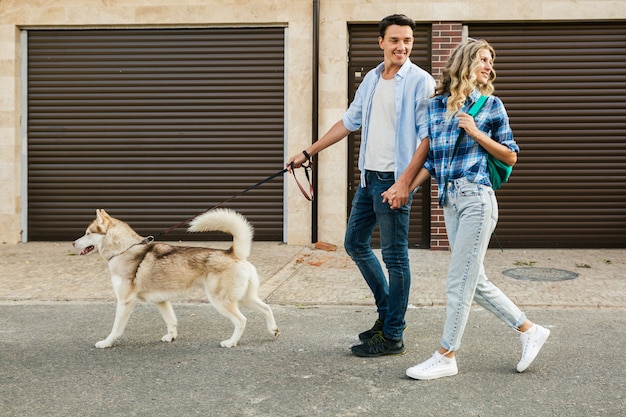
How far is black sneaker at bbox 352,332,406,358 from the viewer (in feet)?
16.0

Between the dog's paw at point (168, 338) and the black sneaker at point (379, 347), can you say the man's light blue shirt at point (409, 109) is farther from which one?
the dog's paw at point (168, 338)

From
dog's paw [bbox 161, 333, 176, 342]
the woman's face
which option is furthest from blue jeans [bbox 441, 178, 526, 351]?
dog's paw [bbox 161, 333, 176, 342]

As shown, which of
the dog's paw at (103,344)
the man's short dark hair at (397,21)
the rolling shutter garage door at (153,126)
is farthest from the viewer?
the rolling shutter garage door at (153,126)

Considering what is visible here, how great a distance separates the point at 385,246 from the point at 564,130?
22.6 ft

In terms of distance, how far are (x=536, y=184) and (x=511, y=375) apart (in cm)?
687

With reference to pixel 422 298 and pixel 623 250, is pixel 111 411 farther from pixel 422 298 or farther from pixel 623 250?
pixel 623 250

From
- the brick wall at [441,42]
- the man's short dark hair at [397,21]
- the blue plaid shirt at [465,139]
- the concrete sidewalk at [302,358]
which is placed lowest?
the concrete sidewalk at [302,358]

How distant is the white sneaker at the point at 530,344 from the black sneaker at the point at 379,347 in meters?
0.81

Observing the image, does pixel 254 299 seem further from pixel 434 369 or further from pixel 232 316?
pixel 434 369

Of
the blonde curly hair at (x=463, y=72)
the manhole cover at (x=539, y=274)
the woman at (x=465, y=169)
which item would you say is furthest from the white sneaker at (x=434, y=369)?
the manhole cover at (x=539, y=274)

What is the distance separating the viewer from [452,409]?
385 cm

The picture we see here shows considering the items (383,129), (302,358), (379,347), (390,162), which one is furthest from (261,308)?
(383,129)

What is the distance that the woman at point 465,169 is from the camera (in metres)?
4.17

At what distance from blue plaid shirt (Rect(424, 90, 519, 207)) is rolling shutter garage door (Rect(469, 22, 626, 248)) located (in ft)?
22.4
